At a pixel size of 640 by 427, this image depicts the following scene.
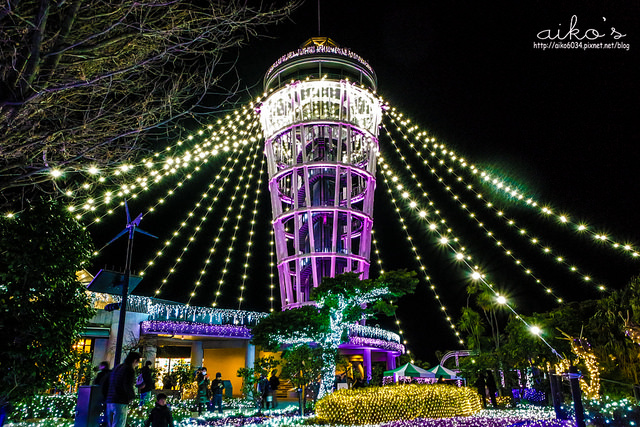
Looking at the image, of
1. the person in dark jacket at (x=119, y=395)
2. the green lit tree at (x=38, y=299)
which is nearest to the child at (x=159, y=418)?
the person in dark jacket at (x=119, y=395)

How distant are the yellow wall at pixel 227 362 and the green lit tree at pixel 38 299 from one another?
1926 centimetres

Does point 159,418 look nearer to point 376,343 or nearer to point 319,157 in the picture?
point 376,343

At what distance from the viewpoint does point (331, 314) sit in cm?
1315

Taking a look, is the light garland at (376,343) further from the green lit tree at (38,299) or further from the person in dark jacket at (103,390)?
the green lit tree at (38,299)

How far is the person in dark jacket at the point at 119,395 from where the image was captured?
258 inches

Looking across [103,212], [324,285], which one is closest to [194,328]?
[103,212]

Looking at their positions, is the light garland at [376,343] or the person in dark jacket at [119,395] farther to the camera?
the light garland at [376,343]

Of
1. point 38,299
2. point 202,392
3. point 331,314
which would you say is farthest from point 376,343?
point 38,299

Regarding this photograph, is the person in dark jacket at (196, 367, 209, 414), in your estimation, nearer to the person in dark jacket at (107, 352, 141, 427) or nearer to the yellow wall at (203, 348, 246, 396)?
the person in dark jacket at (107, 352, 141, 427)

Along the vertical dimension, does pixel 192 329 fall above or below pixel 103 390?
above

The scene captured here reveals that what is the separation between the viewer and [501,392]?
23156mm

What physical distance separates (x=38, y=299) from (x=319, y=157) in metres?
22.3

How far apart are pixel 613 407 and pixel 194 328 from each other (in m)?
17.0

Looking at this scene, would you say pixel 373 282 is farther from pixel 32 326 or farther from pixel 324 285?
pixel 32 326
